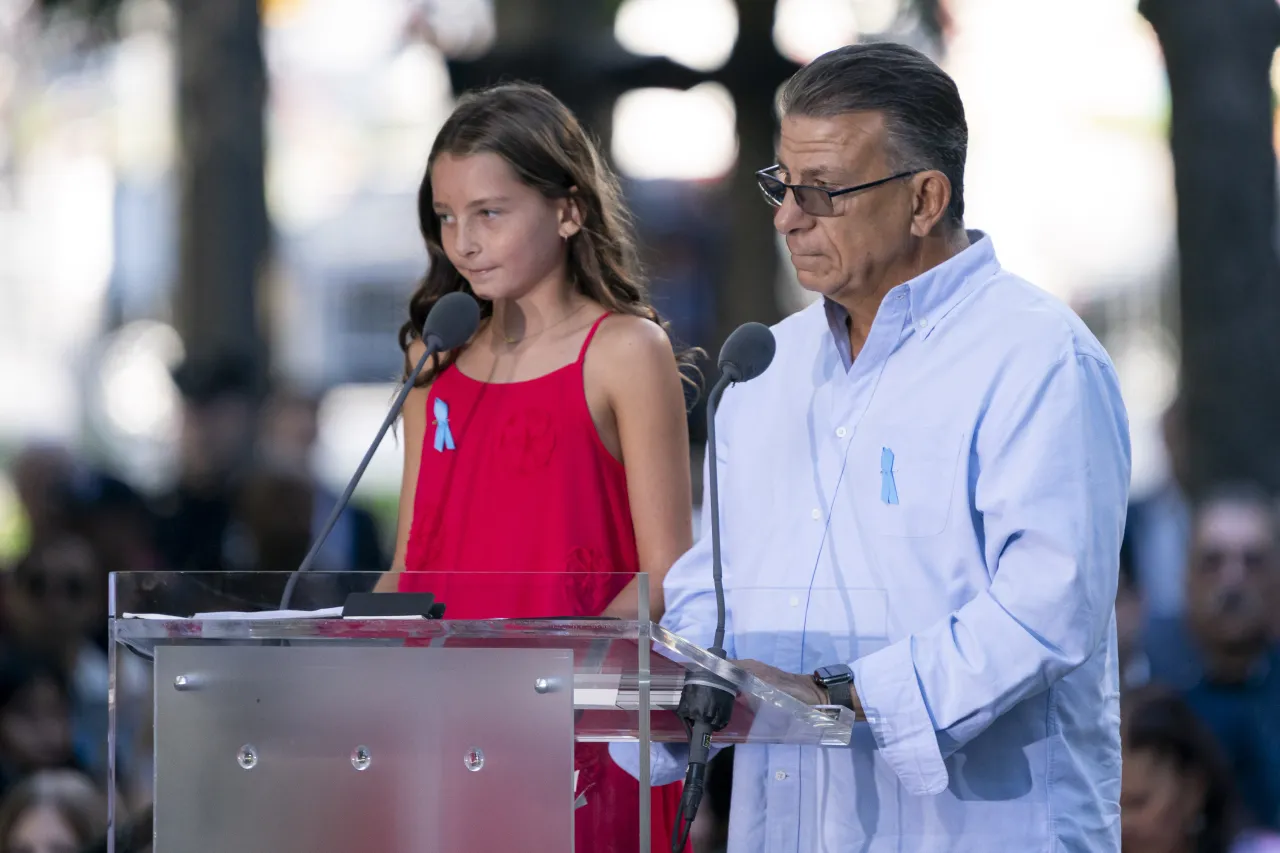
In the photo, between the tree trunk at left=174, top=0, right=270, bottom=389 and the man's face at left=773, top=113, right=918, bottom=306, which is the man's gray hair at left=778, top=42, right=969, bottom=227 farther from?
the tree trunk at left=174, top=0, right=270, bottom=389

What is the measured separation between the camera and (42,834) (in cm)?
393

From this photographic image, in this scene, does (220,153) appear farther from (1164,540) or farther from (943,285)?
(943,285)

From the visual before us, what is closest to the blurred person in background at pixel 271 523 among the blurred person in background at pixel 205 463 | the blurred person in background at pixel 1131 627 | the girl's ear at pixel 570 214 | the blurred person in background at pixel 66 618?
the blurred person in background at pixel 205 463

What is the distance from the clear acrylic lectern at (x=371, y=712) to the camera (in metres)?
1.83

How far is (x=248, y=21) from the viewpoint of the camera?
28.8 feet

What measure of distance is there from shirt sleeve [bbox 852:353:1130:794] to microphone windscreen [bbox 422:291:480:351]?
810 millimetres

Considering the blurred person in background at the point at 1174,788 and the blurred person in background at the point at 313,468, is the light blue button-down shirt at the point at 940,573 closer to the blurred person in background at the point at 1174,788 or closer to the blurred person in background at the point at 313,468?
the blurred person in background at the point at 1174,788

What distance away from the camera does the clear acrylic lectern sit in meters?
1.83

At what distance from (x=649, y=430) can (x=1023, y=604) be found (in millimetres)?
838

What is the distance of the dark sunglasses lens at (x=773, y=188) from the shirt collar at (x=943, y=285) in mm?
195

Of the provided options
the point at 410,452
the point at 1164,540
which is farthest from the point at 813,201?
the point at 1164,540

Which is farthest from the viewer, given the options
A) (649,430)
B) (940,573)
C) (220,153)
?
(220,153)

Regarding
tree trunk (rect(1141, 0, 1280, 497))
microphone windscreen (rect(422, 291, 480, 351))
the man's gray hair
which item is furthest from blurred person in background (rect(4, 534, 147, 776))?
tree trunk (rect(1141, 0, 1280, 497))

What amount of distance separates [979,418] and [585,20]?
19.3 ft
